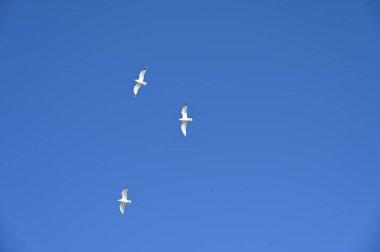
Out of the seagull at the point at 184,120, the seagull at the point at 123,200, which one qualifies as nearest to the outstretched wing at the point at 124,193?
the seagull at the point at 123,200

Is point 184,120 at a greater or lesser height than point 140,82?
lesser

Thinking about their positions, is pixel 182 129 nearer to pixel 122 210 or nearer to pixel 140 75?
pixel 140 75

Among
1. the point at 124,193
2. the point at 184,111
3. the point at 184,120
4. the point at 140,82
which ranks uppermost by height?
the point at 140,82

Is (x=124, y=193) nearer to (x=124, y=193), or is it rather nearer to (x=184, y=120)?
(x=124, y=193)

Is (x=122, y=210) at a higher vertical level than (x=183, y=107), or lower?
→ lower

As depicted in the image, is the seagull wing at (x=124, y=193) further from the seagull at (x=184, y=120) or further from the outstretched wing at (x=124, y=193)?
the seagull at (x=184, y=120)

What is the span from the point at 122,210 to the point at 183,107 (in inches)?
643

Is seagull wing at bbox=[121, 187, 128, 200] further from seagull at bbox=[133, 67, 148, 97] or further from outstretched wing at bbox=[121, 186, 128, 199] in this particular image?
seagull at bbox=[133, 67, 148, 97]

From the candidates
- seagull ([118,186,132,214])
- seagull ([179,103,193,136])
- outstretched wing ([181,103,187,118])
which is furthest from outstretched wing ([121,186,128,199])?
outstretched wing ([181,103,187,118])

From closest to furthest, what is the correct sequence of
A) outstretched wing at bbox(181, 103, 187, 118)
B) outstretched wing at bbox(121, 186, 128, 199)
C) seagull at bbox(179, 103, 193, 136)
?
1. outstretched wing at bbox(181, 103, 187, 118)
2. seagull at bbox(179, 103, 193, 136)
3. outstretched wing at bbox(121, 186, 128, 199)

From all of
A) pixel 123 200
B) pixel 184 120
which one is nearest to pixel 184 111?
pixel 184 120

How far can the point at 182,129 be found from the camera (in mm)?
79000

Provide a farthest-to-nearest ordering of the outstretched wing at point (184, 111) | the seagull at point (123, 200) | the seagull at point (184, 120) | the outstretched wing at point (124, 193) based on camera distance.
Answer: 1. the seagull at point (123, 200)
2. the outstretched wing at point (124, 193)
3. the seagull at point (184, 120)
4. the outstretched wing at point (184, 111)

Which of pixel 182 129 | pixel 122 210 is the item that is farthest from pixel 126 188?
pixel 182 129
